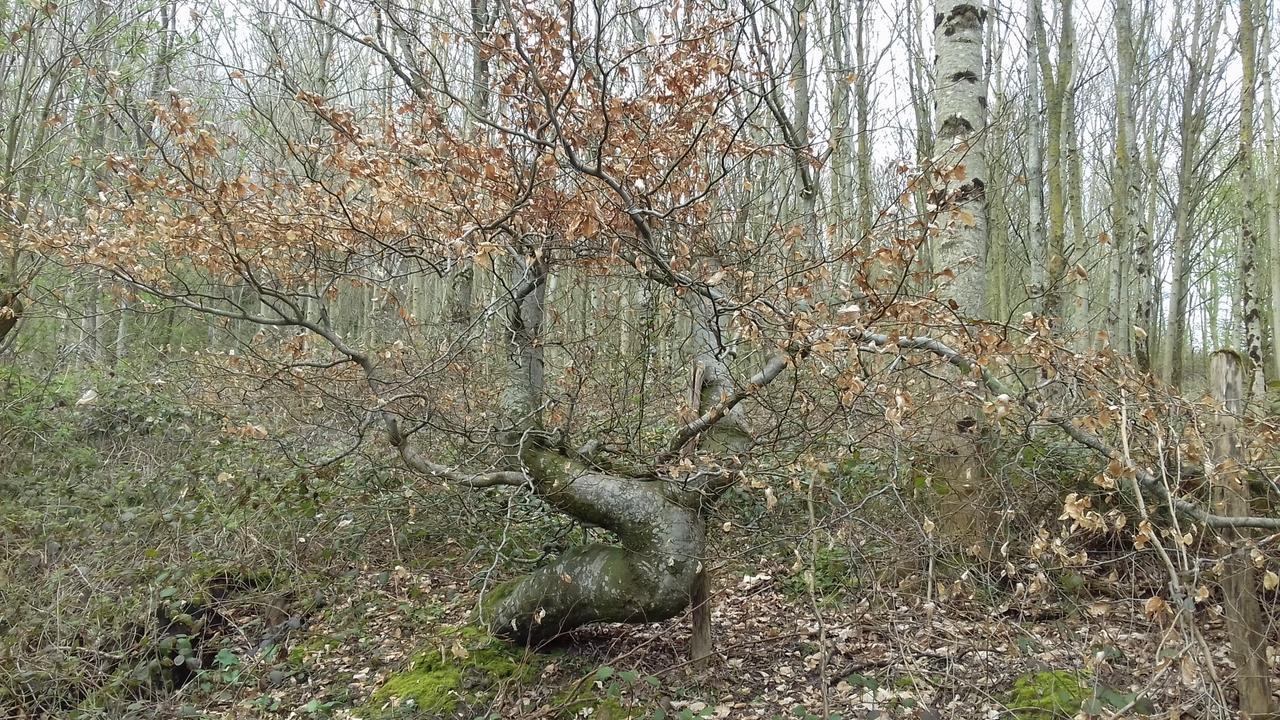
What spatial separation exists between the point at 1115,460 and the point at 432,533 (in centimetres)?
539

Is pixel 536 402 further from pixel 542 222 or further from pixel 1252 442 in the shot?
pixel 1252 442

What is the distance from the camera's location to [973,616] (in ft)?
14.4

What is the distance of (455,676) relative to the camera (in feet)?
14.7

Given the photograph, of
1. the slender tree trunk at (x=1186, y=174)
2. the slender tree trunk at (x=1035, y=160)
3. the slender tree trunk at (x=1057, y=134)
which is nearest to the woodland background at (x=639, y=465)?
the slender tree trunk at (x=1057, y=134)

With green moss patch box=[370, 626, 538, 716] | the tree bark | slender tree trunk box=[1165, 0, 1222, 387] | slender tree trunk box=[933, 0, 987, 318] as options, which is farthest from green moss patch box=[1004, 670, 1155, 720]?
slender tree trunk box=[1165, 0, 1222, 387]

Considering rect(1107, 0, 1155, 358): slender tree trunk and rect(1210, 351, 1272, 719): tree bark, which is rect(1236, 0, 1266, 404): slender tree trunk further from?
rect(1210, 351, 1272, 719): tree bark

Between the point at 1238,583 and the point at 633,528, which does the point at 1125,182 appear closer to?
the point at 1238,583

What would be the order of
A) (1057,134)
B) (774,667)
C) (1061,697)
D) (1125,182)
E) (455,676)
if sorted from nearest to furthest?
(1061,697) → (774,667) → (455,676) → (1125,182) → (1057,134)

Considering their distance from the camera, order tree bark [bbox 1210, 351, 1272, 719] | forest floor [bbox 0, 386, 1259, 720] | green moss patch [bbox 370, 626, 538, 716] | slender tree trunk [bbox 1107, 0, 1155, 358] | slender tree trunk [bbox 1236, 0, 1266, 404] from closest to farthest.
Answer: tree bark [bbox 1210, 351, 1272, 719], forest floor [bbox 0, 386, 1259, 720], green moss patch [bbox 370, 626, 538, 716], slender tree trunk [bbox 1107, 0, 1155, 358], slender tree trunk [bbox 1236, 0, 1266, 404]

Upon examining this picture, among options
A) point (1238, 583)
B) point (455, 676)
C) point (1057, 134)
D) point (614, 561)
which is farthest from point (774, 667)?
point (1057, 134)

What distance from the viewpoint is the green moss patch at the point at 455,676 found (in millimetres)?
4281

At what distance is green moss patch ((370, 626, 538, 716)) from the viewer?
428cm

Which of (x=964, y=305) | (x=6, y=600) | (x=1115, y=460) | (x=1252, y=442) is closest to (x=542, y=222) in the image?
(x=964, y=305)

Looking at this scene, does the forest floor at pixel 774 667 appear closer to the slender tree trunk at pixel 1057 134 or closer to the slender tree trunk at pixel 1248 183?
the slender tree trunk at pixel 1057 134
